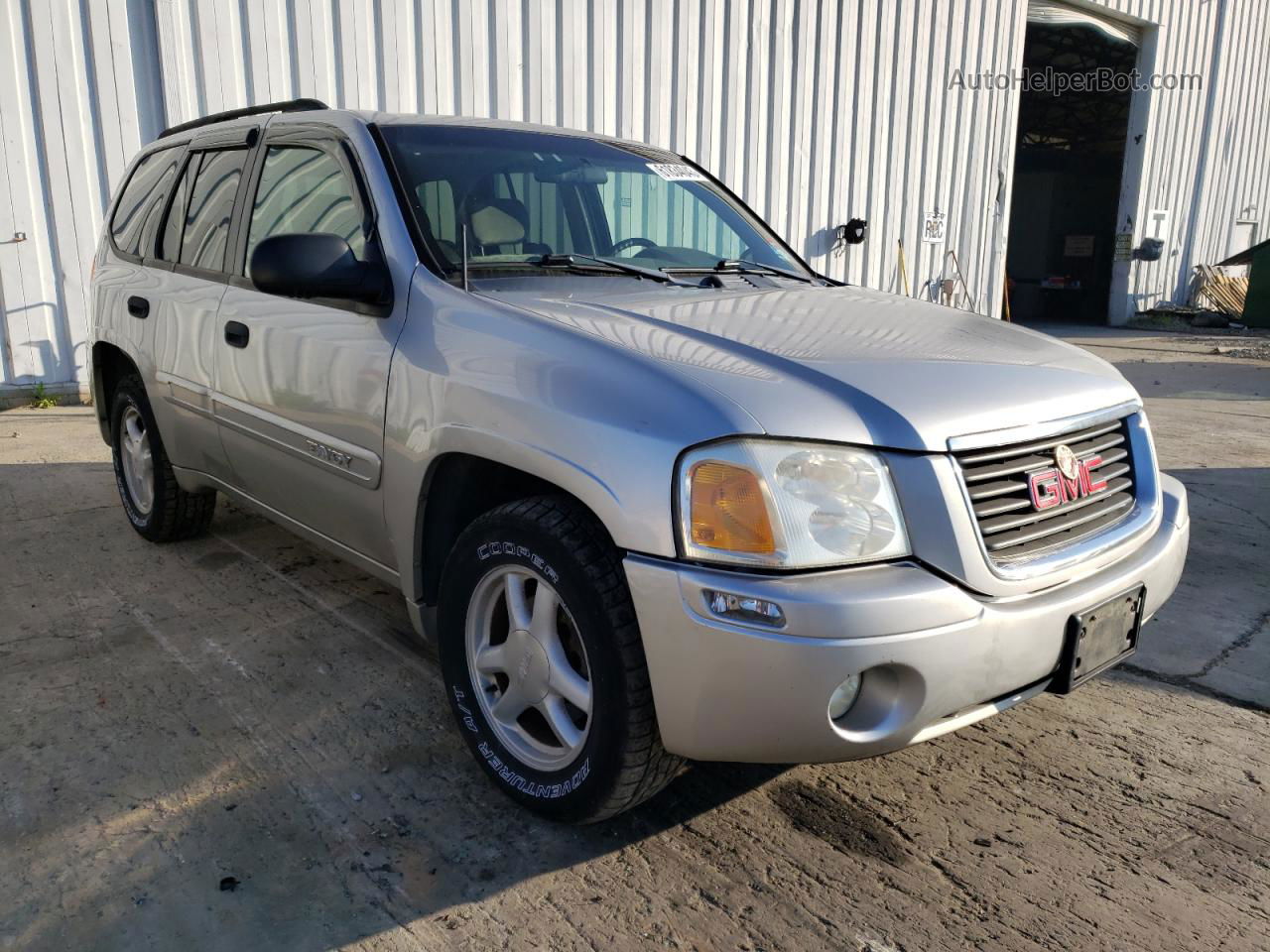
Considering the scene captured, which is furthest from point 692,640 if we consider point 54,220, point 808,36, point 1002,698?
point 808,36

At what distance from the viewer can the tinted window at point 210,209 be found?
3.49 m

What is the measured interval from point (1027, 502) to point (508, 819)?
1.42m

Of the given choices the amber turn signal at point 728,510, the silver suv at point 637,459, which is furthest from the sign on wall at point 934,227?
the amber turn signal at point 728,510

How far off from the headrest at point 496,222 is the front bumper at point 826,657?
1297 millimetres

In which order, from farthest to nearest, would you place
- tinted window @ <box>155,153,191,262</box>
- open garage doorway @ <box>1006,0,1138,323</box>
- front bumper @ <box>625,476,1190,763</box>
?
open garage doorway @ <box>1006,0,1138,323</box>
tinted window @ <box>155,153,191,262</box>
front bumper @ <box>625,476,1190,763</box>

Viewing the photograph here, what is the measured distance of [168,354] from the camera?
12.3 feet

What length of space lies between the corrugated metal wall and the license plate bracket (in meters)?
7.36

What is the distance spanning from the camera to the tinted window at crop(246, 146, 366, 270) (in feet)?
9.59

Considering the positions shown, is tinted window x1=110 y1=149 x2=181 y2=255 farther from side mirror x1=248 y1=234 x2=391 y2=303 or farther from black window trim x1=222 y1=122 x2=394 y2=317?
side mirror x1=248 y1=234 x2=391 y2=303

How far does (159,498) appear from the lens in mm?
4156

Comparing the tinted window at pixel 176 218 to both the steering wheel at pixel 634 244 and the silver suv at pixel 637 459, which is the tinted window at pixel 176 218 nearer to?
the silver suv at pixel 637 459

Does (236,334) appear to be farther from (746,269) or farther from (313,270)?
(746,269)

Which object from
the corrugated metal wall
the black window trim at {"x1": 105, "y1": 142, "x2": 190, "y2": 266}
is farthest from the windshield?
the corrugated metal wall

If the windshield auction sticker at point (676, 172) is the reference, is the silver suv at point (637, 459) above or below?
below
